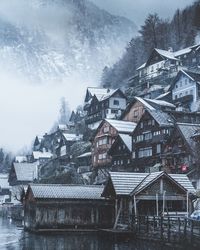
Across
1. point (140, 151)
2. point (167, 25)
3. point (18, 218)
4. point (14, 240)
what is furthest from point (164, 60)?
point (14, 240)

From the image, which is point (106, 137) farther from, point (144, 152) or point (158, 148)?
point (158, 148)

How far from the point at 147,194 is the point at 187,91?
51382 mm

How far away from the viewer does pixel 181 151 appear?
218 feet

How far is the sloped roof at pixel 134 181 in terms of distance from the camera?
45.7m

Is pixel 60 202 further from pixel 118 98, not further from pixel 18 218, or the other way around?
pixel 118 98

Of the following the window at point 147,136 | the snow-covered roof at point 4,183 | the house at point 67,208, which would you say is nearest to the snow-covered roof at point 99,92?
the snow-covered roof at point 4,183

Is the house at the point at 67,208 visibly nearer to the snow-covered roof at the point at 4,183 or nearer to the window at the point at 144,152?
the window at the point at 144,152

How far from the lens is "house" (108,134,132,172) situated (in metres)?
81.0

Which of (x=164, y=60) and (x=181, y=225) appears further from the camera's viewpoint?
(x=164, y=60)

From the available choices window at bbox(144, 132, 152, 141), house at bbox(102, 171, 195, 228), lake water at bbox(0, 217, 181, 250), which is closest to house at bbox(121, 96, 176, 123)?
window at bbox(144, 132, 152, 141)

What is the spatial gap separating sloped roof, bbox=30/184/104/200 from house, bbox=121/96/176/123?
1411 inches

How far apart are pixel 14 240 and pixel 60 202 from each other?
8572 millimetres

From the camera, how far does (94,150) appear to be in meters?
93.2

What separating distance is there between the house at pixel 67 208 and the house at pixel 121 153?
27.8 m
